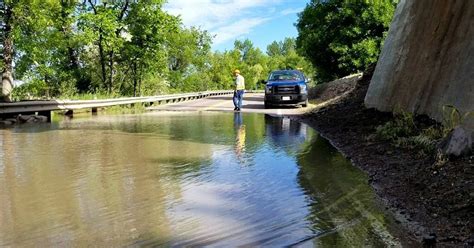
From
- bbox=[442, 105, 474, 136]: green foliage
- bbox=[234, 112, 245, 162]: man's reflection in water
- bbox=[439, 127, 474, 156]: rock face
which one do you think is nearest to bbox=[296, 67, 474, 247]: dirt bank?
bbox=[439, 127, 474, 156]: rock face

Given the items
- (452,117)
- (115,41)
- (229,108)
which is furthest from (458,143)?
(115,41)

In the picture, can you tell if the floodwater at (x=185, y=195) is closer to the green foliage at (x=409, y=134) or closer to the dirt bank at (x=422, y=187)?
the dirt bank at (x=422, y=187)

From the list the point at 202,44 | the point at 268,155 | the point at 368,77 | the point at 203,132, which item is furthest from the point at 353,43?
the point at 202,44

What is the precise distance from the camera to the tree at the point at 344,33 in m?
30.0

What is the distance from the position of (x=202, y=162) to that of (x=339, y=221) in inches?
148

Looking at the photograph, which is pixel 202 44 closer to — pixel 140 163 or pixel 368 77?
pixel 368 77

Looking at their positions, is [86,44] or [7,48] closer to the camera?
[7,48]

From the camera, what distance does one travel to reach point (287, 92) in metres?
22.6

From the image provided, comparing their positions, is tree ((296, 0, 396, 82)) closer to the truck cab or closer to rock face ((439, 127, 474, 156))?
the truck cab

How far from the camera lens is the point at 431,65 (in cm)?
1003

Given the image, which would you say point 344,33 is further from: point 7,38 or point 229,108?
point 7,38

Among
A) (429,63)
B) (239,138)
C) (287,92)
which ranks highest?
(429,63)

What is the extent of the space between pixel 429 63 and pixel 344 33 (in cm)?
2121

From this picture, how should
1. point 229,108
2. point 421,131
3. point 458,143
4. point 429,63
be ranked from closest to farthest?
point 458,143
point 421,131
point 429,63
point 229,108
